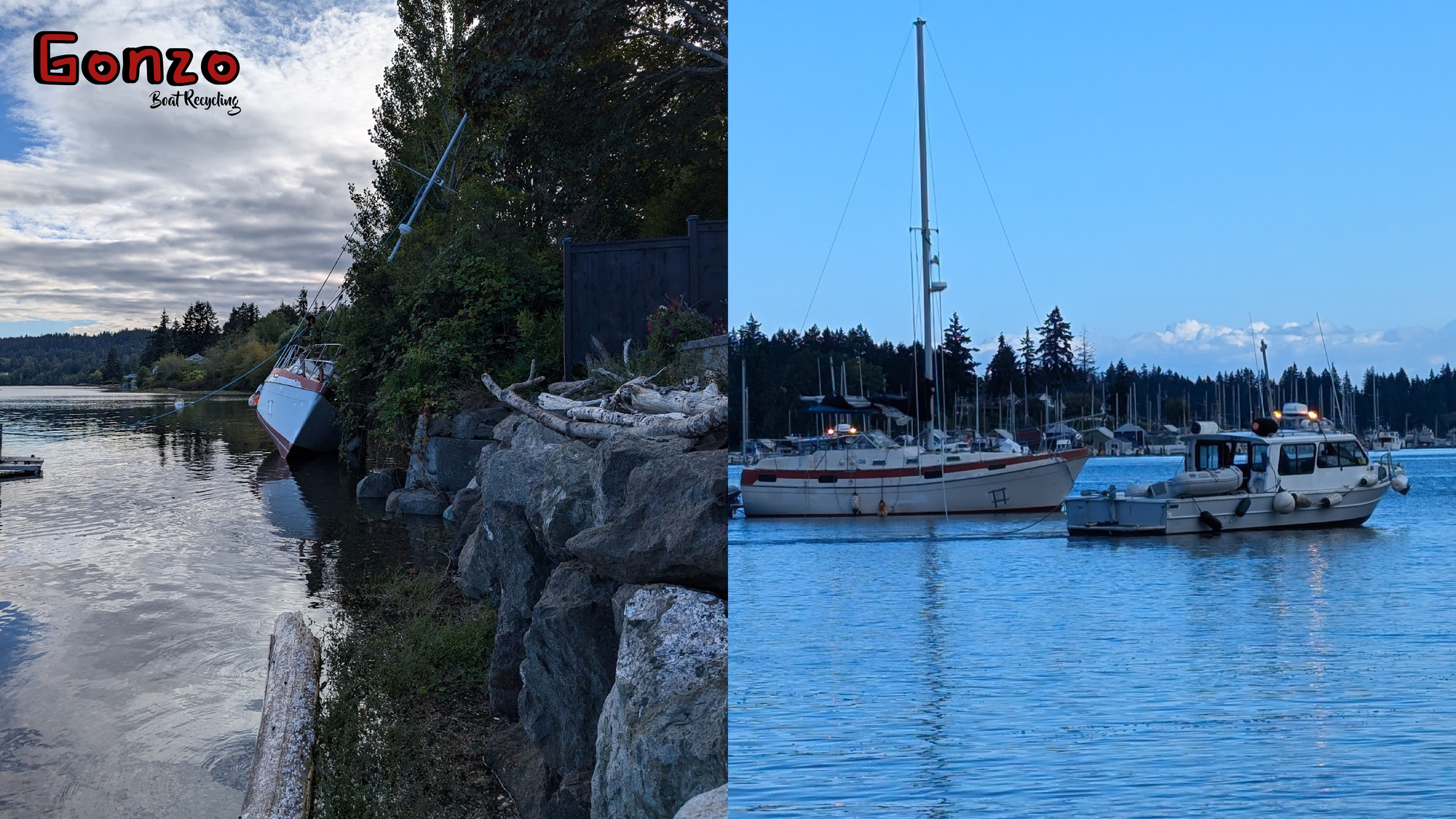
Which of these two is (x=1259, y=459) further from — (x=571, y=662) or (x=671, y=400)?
(x=571, y=662)

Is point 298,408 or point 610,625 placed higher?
point 298,408

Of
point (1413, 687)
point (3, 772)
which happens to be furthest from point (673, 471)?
point (1413, 687)

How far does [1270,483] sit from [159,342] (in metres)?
13.3

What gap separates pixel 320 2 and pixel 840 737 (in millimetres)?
5854

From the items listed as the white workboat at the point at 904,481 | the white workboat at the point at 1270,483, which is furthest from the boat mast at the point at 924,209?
the white workboat at the point at 1270,483

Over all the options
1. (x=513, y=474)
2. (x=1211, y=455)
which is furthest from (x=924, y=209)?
(x=1211, y=455)

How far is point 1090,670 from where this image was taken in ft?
36.4

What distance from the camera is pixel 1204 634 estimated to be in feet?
42.2

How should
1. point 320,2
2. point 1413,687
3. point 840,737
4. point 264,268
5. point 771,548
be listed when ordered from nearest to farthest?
1. point 320,2
2. point 264,268
3. point 840,737
4. point 1413,687
5. point 771,548

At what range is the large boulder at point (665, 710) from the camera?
2410 millimetres

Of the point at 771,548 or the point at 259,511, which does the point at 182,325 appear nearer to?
the point at 259,511

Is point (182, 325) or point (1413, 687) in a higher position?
point (182, 325)

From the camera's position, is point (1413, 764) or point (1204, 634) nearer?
point (1413, 764)

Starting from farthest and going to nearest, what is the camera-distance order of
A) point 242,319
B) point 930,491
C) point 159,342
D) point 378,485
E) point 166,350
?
point 930,491 < point 378,485 < point 242,319 < point 166,350 < point 159,342
